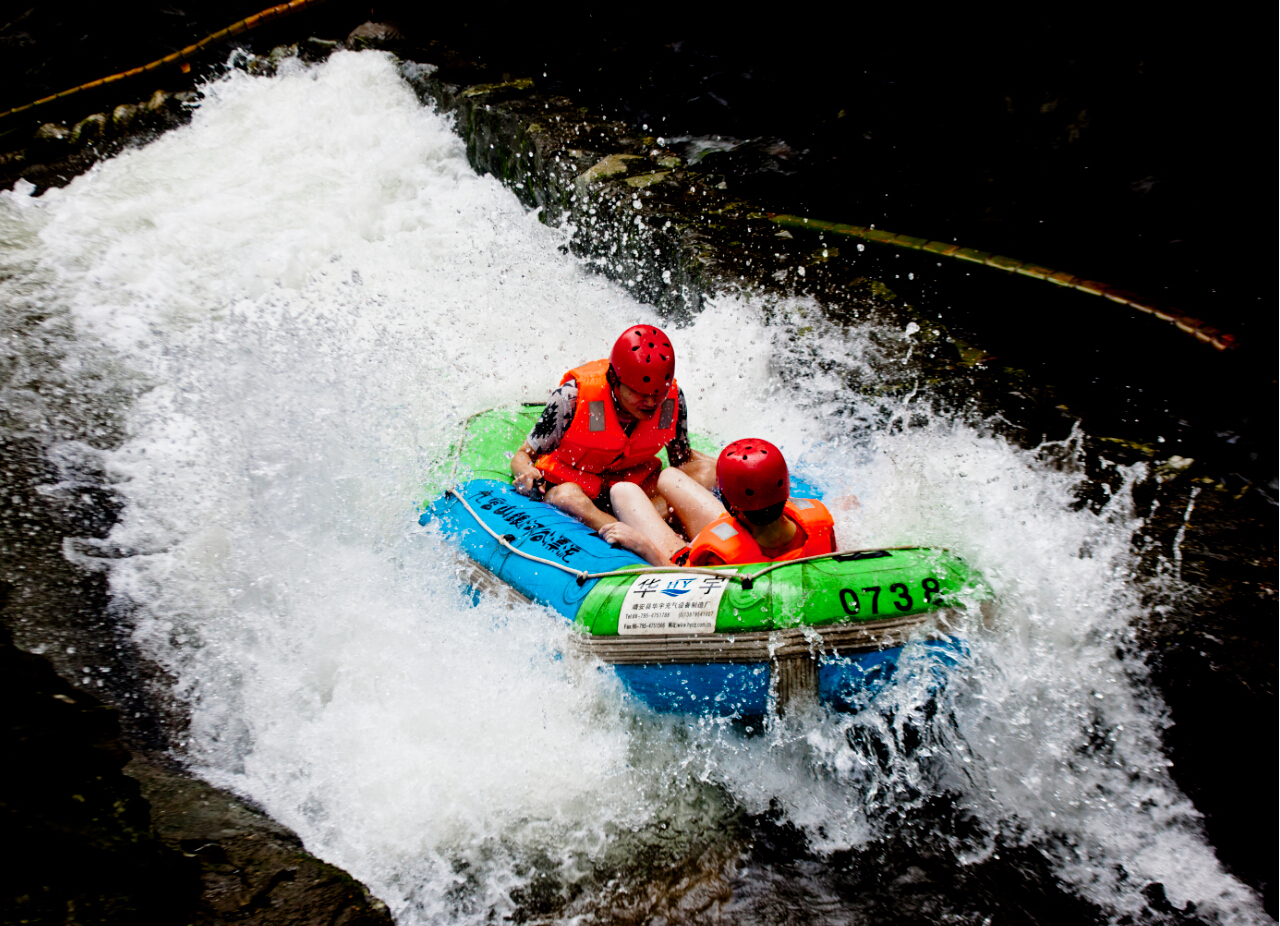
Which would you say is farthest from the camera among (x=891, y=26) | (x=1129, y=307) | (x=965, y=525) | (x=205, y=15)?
(x=205, y=15)

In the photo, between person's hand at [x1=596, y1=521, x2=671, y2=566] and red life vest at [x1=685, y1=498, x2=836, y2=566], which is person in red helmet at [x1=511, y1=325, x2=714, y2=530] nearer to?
person's hand at [x1=596, y1=521, x2=671, y2=566]

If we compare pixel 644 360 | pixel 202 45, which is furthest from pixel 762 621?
pixel 202 45

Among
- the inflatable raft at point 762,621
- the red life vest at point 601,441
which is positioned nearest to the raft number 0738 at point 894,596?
the inflatable raft at point 762,621

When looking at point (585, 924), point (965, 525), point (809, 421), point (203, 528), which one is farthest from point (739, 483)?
point (203, 528)

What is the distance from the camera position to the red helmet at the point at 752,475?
2.67 meters

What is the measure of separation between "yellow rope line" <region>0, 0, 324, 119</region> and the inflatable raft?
9.11 meters

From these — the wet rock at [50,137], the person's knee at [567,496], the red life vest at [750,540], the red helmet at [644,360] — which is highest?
the wet rock at [50,137]

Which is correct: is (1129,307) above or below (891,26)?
below

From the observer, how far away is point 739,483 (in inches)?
107

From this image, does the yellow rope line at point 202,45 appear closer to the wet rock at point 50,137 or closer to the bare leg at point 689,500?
the wet rock at point 50,137

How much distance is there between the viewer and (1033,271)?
15.2ft

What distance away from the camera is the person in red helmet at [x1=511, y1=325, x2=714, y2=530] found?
340cm

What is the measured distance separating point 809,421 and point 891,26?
3195 mm

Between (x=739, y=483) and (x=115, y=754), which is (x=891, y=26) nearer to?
(x=739, y=483)
